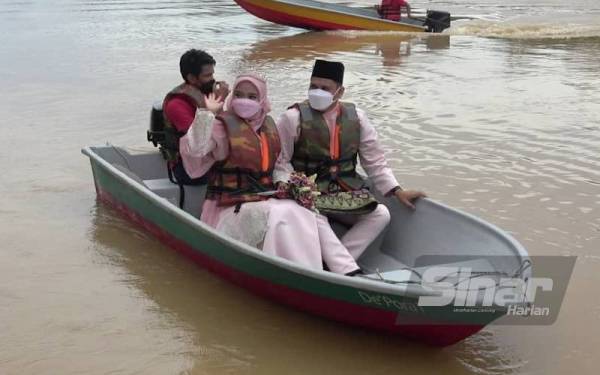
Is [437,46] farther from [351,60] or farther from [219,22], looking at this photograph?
[219,22]

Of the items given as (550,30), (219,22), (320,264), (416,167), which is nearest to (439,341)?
(320,264)

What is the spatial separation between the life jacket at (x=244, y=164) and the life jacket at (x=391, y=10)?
13.0 meters

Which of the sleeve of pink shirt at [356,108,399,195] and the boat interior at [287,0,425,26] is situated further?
the boat interior at [287,0,425,26]

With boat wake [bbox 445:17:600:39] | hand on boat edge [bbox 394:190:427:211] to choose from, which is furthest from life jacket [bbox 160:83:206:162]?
boat wake [bbox 445:17:600:39]

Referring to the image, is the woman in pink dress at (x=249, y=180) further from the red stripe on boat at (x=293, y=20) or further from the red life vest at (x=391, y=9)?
the red life vest at (x=391, y=9)

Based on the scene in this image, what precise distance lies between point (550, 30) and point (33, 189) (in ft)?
47.2

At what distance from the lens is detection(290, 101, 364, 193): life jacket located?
5.00 metres

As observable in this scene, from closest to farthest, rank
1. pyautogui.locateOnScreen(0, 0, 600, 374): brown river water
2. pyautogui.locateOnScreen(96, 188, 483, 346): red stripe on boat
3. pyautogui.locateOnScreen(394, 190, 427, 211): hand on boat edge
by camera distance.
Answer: pyautogui.locateOnScreen(96, 188, 483, 346): red stripe on boat < pyautogui.locateOnScreen(0, 0, 600, 374): brown river water < pyautogui.locateOnScreen(394, 190, 427, 211): hand on boat edge

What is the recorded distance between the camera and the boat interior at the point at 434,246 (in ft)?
14.1

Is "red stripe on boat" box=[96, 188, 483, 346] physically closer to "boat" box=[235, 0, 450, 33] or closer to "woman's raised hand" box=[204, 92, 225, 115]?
"woman's raised hand" box=[204, 92, 225, 115]

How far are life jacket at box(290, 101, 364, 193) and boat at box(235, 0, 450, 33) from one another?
1229 centimetres

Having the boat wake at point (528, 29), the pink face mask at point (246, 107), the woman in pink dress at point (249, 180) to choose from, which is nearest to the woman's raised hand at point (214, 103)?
the woman in pink dress at point (249, 180)

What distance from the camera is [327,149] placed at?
504 centimetres

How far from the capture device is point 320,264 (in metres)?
4.46
